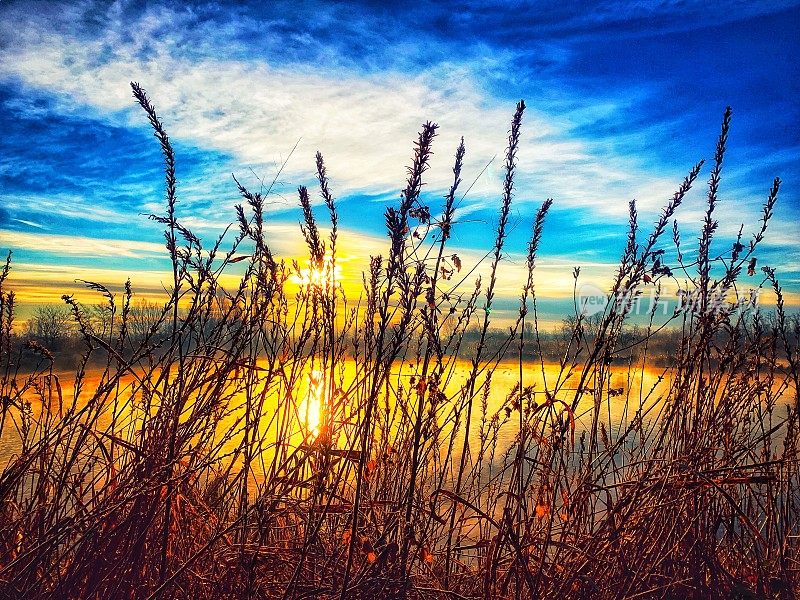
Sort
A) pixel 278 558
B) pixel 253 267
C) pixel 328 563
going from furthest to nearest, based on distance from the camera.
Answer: pixel 253 267
pixel 278 558
pixel 328 563

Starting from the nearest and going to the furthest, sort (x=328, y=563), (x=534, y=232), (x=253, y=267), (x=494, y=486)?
(x=328, y=563), (x=253, y=267), (x=534, y=232), (x=494, y=486)

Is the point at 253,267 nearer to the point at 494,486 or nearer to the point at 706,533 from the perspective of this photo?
the point at 494,486

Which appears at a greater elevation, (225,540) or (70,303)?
(70,303)

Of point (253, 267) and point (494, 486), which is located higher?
point (253, 267)

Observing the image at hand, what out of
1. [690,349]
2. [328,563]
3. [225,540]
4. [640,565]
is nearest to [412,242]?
[328,563]

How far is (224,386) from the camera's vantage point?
2189mm

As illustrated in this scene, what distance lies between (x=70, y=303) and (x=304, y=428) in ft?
3.70

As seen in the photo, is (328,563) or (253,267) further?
(253,267)

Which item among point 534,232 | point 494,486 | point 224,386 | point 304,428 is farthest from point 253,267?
point 494,486

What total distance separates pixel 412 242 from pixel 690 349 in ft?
6.10

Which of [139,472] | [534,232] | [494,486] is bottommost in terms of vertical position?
[494,486]

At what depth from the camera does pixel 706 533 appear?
267cm

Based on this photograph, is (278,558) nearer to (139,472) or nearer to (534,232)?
(139,472)

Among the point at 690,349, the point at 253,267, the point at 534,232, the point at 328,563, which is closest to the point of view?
the point at 328,563
